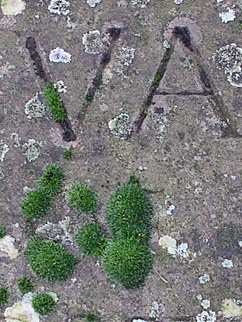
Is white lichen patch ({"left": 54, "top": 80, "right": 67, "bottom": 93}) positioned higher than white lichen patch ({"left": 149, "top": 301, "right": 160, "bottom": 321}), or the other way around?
white lichen patch ({"left": 54, "top": 80, "right": 67, "bottom": 93})

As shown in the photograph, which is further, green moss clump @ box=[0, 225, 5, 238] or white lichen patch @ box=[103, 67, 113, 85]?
white lichen patch @ box=[103, 67, 113, 85]

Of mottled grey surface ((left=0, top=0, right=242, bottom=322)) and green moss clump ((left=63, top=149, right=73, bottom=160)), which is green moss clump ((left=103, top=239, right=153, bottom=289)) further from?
green moss clump ((left=63, top=149, right=73, bottom=160))

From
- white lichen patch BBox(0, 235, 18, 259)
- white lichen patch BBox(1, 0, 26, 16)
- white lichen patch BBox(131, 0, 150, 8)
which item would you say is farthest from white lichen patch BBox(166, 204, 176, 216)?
white lichen patch BBox(1, 0, 26, 16)

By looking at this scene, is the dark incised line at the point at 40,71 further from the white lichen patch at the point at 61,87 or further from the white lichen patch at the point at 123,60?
the white lichen patch at the point at 123,60

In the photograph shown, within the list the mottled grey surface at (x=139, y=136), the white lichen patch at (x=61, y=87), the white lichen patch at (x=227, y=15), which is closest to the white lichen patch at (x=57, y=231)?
the mottled grey surface at (x=139, y=136)

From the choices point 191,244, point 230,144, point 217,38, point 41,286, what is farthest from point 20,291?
point 217,38

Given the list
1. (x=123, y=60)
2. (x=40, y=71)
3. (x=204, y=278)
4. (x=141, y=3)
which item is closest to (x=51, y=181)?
(x=40, y=71)
